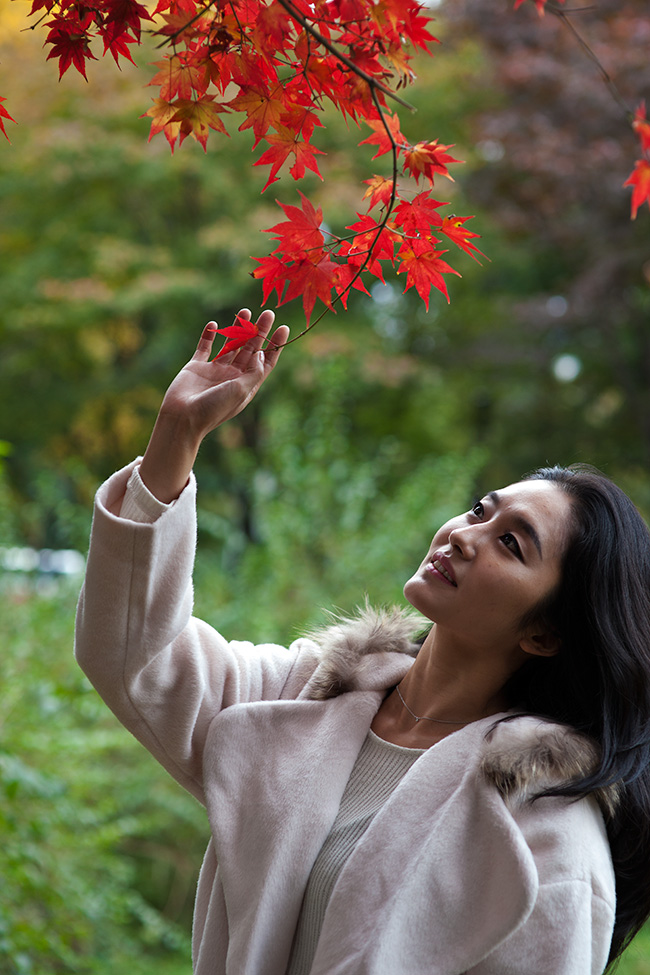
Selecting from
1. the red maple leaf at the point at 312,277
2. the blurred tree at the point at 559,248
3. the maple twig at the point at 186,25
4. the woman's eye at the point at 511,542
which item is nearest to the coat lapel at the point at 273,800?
the woman's eye at the point at 511,542

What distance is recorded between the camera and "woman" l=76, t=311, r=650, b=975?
1.34 metres

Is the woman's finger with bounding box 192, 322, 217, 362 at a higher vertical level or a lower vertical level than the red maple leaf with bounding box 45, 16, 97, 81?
lower

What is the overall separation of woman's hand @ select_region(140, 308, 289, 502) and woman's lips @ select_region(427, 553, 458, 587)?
40 centimetres

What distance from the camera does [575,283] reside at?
6.53m

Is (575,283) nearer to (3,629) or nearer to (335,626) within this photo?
(3,629)

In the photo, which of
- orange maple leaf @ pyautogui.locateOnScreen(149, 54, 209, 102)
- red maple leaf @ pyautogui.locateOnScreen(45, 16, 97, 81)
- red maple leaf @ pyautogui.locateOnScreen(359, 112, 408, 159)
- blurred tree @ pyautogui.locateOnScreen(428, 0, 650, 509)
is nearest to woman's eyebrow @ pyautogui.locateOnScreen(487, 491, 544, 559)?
red maple leaf @ pyautogui.locateOnScreen(359, 112, 408, 159)

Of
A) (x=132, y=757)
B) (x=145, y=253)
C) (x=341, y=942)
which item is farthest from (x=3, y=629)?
(x=145, y=253)

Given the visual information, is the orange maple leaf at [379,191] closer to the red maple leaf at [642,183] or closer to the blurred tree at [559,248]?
the red maple leaf at [642,183]

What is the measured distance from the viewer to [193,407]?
4.64 feet

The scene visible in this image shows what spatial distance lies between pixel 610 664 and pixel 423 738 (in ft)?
1.12

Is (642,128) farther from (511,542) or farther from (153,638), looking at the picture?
(153,638)

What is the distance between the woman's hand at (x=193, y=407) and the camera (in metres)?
1.41

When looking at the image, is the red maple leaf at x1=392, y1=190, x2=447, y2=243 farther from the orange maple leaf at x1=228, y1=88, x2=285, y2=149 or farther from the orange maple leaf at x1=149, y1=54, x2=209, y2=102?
the orange maple leaf at x1=149, y1=54, x2=209, y2=102

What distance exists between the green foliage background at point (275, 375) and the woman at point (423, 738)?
2.73 meters
